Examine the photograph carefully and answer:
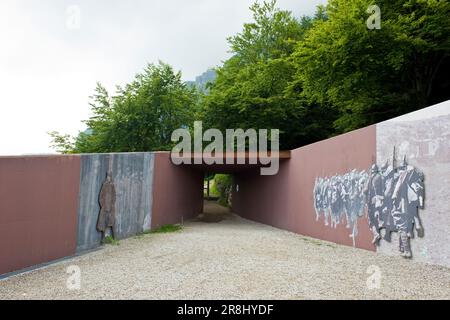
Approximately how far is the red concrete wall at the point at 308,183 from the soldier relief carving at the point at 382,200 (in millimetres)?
255

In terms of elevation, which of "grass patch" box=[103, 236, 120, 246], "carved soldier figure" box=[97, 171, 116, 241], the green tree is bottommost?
"grass patch" box=[103, 236, 120, 246]

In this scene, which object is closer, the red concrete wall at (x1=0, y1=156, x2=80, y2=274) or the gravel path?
the gravel path

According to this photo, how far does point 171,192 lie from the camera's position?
14891 millimetres

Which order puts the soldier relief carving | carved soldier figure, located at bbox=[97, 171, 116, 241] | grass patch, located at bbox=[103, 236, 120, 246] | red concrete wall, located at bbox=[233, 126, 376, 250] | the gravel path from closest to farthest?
1. the gravel path
2. the soldier relief carving
3. red concrete wall, located at bbox=[233, 126, 376, 250]
4. carved soldier figure, located at bbox=[97, 171, 116, 241]
5. grass patch, located at bbox=[103, 236, 120, 246]

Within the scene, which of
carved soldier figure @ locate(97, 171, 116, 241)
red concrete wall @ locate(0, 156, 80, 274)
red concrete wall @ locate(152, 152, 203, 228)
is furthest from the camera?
red concrete wall @ locate(152, 152, 203, 228)

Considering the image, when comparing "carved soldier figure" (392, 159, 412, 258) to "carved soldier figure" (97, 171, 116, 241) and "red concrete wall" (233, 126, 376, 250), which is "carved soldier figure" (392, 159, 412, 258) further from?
"carved soldier figure" (97, 171, 116, 241)

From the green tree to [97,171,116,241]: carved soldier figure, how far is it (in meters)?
13.7

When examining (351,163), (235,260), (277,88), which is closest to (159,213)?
(235,260)

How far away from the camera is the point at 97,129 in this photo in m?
24.3

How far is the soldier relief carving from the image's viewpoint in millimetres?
6488

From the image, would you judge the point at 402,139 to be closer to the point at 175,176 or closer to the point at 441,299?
the point at 441,299

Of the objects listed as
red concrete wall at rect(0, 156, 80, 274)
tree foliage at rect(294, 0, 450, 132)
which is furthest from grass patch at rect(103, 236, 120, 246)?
tree foliage at rect(294, 0, 450, 132)

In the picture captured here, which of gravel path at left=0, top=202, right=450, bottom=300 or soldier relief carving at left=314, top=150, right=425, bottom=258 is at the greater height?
soldier relief carving at left=314, top=150, right=425, bottom=258

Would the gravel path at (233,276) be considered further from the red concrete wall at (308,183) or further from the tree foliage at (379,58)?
the tree foliage at (379,58)
